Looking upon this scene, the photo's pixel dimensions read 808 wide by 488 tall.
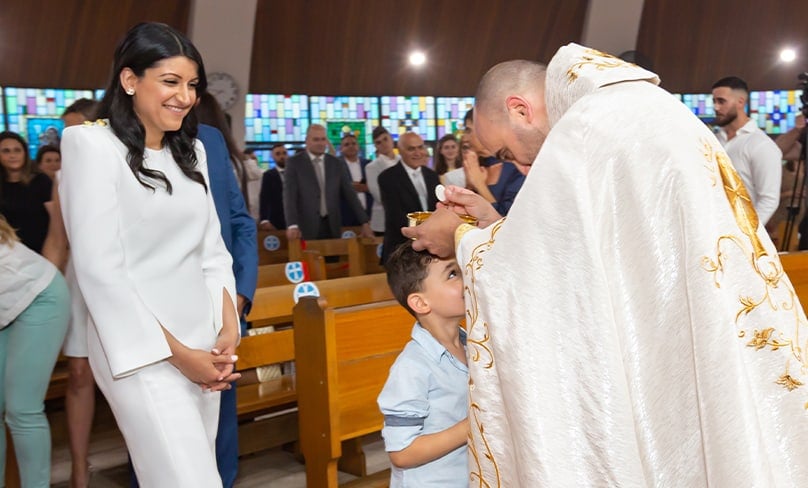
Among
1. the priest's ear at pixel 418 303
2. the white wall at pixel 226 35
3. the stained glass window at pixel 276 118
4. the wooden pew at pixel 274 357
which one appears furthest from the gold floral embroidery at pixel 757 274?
the stained glass window at pixel 276 118

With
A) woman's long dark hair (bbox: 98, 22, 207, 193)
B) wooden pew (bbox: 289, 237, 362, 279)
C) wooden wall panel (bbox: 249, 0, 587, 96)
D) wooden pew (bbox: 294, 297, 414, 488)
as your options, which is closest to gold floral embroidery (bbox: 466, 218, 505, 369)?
woman's long dark hair (bbox: 98, 22, 207, 193)

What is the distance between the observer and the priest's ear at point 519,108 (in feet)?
6.78

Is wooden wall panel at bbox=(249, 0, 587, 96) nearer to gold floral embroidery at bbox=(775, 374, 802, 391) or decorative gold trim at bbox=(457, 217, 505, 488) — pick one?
decorative gold trim at bbox=(457, 217, 505, 488)

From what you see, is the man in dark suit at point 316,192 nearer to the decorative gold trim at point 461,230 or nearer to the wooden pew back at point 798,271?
the wooden pew back at point 798,271

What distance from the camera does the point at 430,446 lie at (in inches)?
90.3

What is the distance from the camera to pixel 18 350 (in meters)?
3.65

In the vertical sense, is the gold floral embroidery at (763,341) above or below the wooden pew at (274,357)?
above

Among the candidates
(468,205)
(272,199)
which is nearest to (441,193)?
(468,205)

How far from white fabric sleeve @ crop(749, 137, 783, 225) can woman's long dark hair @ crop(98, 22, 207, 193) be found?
455 cm

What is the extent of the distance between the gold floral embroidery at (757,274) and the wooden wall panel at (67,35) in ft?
35.4

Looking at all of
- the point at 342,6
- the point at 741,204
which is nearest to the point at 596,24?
the point at 342,6

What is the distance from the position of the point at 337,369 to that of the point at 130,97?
45.5 inches

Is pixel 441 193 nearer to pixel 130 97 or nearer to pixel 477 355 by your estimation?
pixel 477 355

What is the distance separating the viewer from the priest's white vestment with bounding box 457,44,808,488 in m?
1.68
